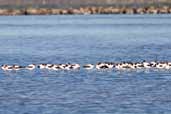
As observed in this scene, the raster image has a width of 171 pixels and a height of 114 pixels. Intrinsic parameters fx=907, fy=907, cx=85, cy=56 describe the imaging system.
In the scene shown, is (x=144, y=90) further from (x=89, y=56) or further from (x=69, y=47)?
(x=69, y=47)

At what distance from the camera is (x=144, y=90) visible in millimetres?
48500

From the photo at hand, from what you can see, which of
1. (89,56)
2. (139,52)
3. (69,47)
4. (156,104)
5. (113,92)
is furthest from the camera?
(69,47)

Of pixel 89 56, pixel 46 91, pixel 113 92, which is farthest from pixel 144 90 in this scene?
pixel 89 56

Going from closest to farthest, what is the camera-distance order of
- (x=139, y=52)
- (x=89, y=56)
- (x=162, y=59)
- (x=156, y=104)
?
(x=156, y=104) < (x=162, y=59) < (x=89, y=56) < (x=139, y=52)

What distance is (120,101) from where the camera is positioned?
4431 cm

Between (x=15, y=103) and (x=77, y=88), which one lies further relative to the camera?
(x=77, y=88)

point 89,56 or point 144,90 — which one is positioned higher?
point 144,90

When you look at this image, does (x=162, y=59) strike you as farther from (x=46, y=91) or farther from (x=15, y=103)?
(x=15, y=103)

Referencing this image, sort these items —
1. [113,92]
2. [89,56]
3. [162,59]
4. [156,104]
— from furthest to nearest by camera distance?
[89,56] < [162,59] < [113,92] < [156,104]

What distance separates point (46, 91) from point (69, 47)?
44.5 meters

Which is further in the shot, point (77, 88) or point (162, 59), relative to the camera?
point (162, 59)

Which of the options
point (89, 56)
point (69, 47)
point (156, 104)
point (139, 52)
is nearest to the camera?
point (156, 104)

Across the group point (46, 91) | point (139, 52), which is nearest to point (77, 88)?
point (46, 91)

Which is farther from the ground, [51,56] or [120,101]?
[120,101]
